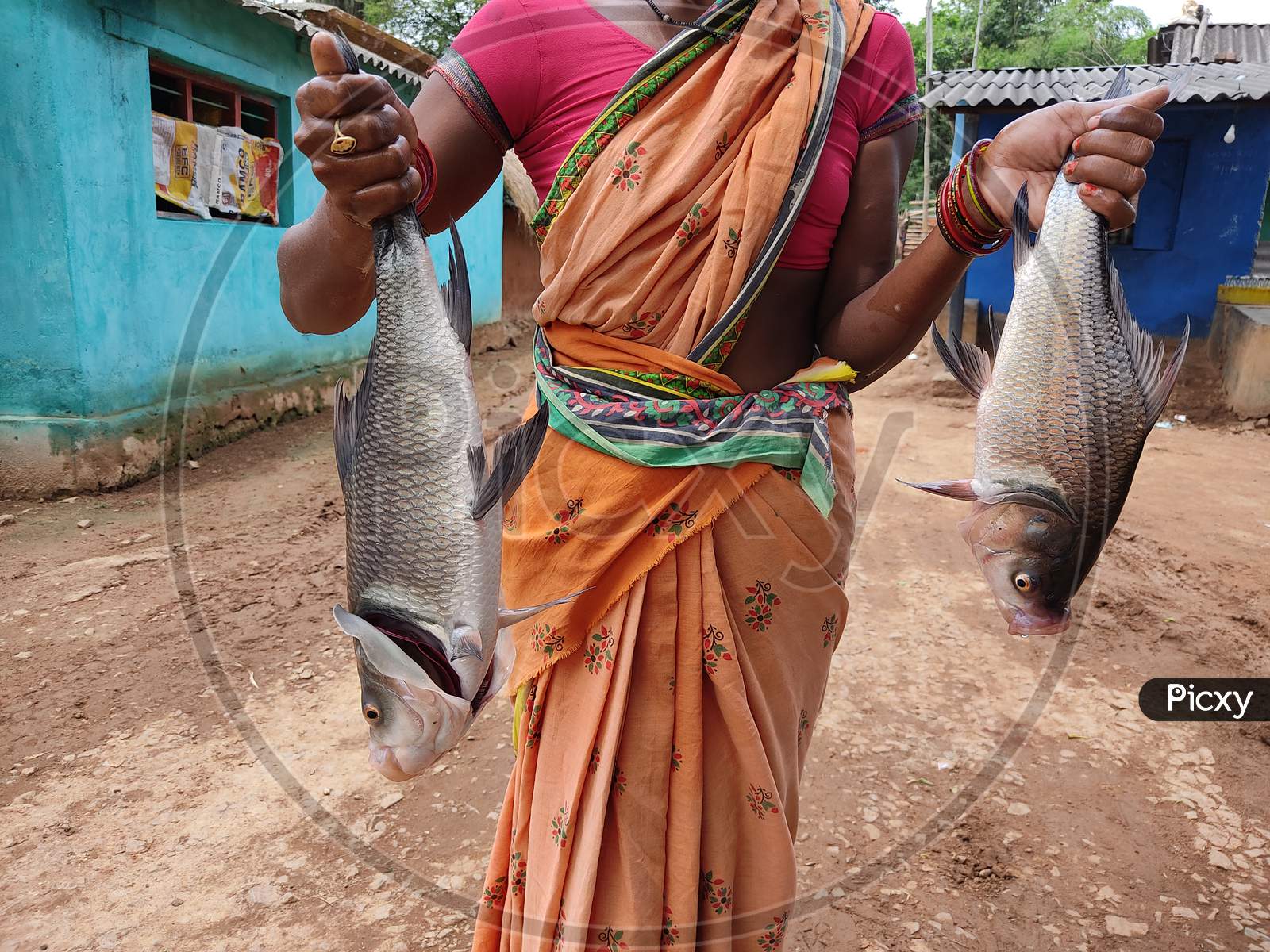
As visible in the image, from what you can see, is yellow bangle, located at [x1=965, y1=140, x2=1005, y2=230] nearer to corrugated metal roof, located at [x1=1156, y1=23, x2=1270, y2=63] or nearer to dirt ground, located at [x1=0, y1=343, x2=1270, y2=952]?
dirt ground, located at [x1=0, y1=343, x2=1270, y2=952]

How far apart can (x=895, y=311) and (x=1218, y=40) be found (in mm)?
16647

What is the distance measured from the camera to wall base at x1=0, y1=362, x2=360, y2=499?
Result: 19.1ft

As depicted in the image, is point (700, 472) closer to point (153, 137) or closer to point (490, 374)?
point (153, 137)

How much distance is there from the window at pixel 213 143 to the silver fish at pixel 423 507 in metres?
6.24

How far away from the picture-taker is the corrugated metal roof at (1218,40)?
13.4 meters

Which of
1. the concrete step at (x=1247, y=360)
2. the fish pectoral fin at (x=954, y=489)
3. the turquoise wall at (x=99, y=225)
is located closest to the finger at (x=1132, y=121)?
the fish pectoral fin at (x=954, y=489)

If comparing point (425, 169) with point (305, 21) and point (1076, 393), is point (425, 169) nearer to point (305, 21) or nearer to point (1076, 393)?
point (1076, 393)

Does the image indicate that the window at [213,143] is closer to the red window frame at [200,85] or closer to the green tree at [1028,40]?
the red window frame at [200,85]

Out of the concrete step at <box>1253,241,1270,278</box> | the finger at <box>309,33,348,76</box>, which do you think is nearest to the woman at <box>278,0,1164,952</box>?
the finger at <box>309,33,348,76</box>

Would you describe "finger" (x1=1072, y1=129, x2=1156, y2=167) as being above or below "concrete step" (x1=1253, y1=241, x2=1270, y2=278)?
below

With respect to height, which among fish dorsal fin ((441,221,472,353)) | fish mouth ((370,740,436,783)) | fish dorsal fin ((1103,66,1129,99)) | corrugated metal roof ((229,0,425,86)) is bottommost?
fish mouth ((370,740,436,783))

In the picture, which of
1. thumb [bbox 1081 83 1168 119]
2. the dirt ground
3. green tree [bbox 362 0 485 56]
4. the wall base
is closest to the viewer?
thumb [bbox 1081 83 1168 119]

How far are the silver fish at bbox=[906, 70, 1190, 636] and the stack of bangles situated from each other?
0.04m

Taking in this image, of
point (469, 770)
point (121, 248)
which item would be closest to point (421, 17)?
point (121, 248)
